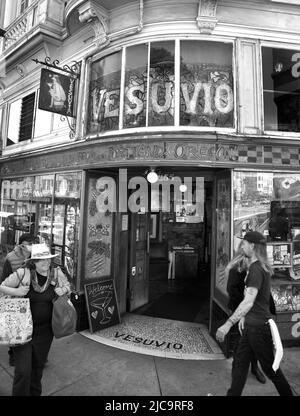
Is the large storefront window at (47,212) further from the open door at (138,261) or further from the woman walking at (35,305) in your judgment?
the woman walking at (35,305)

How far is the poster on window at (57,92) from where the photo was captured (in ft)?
19.8

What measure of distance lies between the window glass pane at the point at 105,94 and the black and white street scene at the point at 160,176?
3cm

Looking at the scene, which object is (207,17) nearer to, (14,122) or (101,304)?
(101,304)

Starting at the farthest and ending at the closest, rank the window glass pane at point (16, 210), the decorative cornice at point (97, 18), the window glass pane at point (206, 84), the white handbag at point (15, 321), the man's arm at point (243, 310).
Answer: the window glass pane at point (16, 210)
the decorative cornice at point (97, 18)
the window glass pane at point (206, 84)
the man's arm at point (243, 310)
the white handbag at point (15, 321)

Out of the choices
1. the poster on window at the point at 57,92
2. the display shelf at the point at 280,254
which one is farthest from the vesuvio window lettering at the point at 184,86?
the display shelf at the point at 280,254

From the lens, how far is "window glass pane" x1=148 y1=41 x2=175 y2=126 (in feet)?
18.6

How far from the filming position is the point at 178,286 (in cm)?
937

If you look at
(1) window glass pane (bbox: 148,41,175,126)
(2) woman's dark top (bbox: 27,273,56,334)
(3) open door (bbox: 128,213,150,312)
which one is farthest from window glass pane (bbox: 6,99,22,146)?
(2) woman's dark top (bbox: 27,273,56,334)

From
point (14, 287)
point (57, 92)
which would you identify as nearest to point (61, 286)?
point (14, 287)

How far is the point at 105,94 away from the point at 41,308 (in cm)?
475

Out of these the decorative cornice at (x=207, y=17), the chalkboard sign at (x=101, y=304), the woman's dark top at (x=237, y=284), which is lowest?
the chalkboard sign at (x=101, y=304)

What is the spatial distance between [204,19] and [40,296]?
553 centimetres

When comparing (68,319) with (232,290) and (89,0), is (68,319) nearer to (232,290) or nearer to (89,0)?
(232,290)

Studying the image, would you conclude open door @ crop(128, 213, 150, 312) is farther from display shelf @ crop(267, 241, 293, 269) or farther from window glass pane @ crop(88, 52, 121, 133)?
display shelf @ crop(267, 241, 293, 269)
